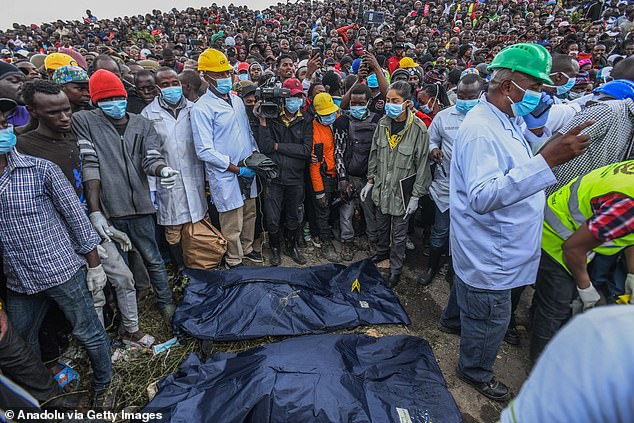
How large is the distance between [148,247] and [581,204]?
328cm

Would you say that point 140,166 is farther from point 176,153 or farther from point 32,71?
point 32,71

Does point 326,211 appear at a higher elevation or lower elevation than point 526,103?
lower

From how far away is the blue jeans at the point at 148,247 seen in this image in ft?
9.70

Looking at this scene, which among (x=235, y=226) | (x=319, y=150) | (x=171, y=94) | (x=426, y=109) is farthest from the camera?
(x=426, y=109)

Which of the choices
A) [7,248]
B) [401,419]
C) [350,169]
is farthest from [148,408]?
[350,169]

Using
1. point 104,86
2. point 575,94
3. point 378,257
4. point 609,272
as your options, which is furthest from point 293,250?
point 575,94

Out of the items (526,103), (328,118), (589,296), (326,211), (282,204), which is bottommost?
(326,211)

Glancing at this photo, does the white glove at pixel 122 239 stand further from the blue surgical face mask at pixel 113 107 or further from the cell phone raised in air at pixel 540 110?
the cell phone raised in air at pixel 540 110

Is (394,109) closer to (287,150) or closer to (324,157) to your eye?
(324,157)

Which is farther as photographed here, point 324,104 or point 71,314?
point 324,104

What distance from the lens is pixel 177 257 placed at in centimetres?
382

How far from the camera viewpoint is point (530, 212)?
84.1 inches

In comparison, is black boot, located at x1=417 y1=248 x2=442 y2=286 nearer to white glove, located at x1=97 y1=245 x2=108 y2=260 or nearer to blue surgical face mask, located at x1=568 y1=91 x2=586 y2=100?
white glove, located at x1=97 y1=245 x2=108 y2=260

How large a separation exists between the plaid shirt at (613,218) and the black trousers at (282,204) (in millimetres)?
2929
